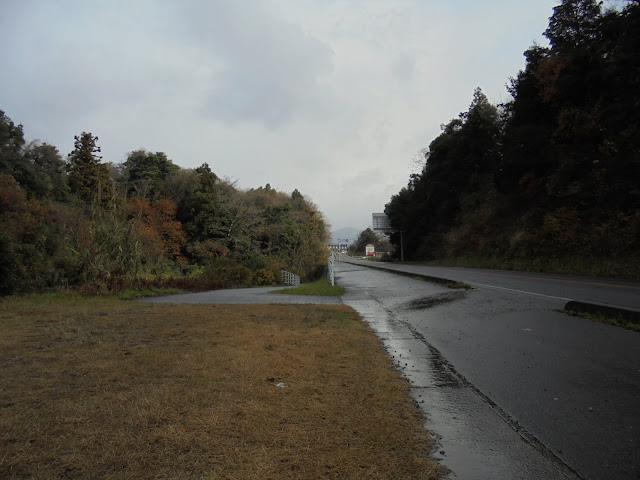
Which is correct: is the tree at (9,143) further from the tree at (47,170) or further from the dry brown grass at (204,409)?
the dry brown grass at (204,409)

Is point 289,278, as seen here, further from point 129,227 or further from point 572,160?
point 572,160

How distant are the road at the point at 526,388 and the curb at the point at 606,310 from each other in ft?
1.41

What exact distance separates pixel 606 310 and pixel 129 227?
1703 centimetres

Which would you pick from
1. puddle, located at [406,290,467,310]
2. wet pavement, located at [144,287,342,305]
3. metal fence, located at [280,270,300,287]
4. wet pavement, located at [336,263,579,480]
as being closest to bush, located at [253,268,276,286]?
metal fence, located at [280,270,300,287]

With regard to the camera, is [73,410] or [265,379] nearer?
[73,410]

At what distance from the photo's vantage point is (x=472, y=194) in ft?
160

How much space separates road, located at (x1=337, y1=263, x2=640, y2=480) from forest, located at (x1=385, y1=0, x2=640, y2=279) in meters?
12.7

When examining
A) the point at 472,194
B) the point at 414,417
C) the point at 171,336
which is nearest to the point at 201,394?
the point at 414,417

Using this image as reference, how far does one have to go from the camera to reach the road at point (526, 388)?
127 inches

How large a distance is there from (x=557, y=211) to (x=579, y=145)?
424cm

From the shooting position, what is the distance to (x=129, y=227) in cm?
1791

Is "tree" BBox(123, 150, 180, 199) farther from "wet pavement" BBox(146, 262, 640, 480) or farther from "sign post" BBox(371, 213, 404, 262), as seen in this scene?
"wet pavement" BBox(146, 262, 640, 480)

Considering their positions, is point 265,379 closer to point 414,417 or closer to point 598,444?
point 414,417

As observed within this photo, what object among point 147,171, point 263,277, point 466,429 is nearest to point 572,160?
point 263,277
